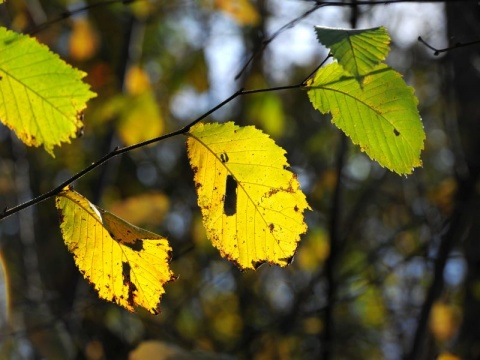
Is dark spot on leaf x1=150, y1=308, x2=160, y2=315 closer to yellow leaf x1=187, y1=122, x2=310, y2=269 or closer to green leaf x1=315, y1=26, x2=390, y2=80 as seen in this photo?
yellow leaf x1=187, y1=122, x2=310, y2=269

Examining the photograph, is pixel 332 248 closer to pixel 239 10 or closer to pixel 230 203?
pixel 230 203

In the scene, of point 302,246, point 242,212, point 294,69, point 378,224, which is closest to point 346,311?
point 378,224

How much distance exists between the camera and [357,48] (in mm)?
541

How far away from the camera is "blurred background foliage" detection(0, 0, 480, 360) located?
4.89ft

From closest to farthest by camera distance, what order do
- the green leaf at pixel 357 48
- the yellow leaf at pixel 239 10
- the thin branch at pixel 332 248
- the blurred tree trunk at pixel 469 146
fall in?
1. the green leaf at pixel 357 48
2. the thin branch at pixel 332 248
3. the blurred tree trunk at pixel 469 146
4. the yellow leaf at pixel 239 10

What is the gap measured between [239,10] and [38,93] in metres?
1.48

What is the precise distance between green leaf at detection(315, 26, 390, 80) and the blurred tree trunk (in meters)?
0.89

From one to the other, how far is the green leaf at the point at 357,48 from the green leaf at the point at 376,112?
0.05 metres

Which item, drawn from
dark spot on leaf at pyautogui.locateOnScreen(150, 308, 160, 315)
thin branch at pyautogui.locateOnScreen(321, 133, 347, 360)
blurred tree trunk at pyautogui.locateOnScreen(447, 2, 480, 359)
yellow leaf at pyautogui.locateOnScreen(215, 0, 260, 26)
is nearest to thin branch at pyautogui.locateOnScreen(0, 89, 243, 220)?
dark spot on leaf at pyautogui.locateOnScreen(150, 308, 160, 315)

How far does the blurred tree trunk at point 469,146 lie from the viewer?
146 cm

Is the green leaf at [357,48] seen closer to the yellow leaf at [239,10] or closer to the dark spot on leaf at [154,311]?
the dark spot on leaf at [154,311]

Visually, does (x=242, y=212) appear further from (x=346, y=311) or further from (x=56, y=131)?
(x=346, y=311)

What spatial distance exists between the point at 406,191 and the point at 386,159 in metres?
1.73

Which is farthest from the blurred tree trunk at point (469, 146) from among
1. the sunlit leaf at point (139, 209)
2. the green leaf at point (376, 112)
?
the sunlit leaf at point (139, 209)
